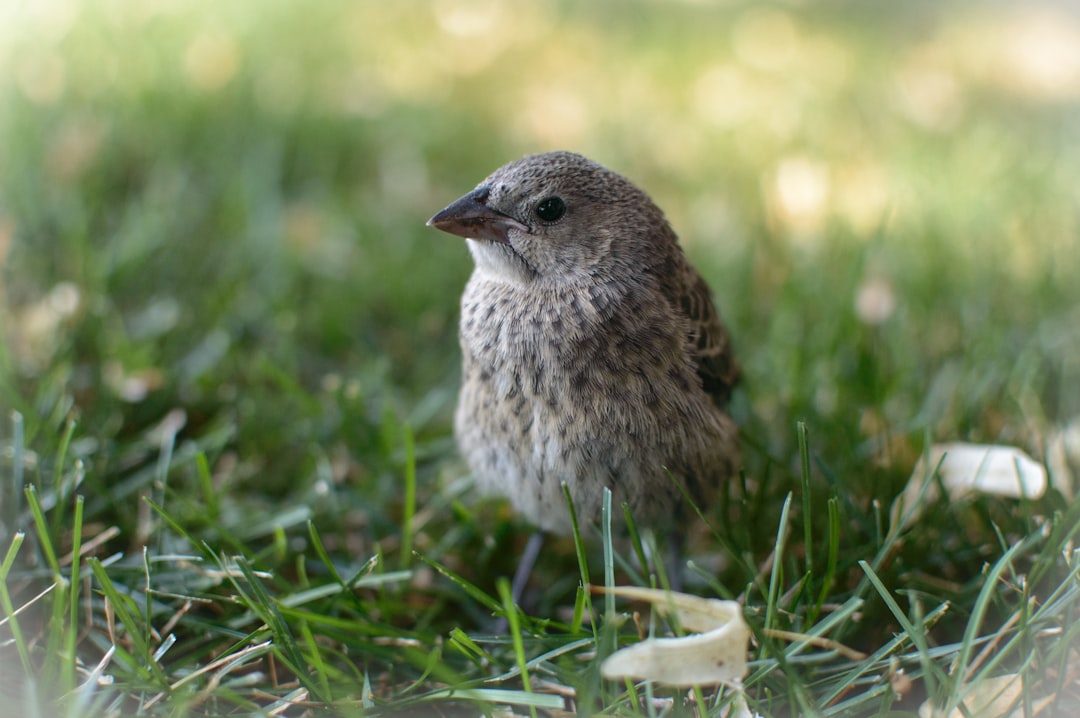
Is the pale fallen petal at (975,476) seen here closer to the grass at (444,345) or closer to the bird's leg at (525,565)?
the grass at (444,345)

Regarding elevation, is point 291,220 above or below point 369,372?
above

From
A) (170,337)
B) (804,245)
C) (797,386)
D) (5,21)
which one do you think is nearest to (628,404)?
(797,386)

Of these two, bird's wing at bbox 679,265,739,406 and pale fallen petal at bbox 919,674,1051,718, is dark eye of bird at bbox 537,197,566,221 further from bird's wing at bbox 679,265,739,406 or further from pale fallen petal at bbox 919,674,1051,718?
pale fallen petal at bbox 919,674,1051,718

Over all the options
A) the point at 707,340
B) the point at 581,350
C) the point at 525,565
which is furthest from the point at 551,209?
the point at 525,565

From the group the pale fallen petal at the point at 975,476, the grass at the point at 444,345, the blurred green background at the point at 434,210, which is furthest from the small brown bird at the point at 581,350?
the pale fallen petal at the point at 975,476

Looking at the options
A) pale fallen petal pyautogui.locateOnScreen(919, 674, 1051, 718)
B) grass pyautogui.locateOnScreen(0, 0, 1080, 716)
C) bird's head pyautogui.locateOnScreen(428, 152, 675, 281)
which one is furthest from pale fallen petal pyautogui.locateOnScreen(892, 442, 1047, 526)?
bird's head pyautogui.locateOnScreen(428, 152, 675, 281)

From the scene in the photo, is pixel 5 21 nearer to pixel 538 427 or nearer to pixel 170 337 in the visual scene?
pixel 170 337
